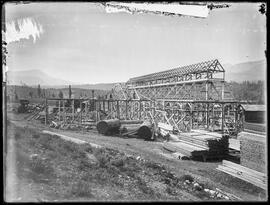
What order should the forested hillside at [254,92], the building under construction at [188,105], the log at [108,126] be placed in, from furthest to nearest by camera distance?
the building under construction at [188,105] → the log at [108,126] → the forested hillside at [254,92]

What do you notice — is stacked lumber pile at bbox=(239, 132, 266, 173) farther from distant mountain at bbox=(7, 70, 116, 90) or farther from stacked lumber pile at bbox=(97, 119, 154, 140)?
stacked lumber pile at bbox=(97, 119, 154, 140)

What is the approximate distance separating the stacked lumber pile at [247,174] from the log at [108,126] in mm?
12201

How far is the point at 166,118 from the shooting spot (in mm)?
21609

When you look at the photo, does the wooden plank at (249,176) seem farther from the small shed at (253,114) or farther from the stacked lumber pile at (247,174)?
the small shed at (253,114)

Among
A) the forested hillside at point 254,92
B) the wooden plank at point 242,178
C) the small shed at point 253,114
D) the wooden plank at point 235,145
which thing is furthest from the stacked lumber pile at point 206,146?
the small shed at point 253,114

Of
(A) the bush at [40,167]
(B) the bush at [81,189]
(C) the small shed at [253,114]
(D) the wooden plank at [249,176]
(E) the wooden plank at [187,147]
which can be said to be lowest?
(D) the wooden plank at [249,176]

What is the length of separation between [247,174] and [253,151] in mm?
992

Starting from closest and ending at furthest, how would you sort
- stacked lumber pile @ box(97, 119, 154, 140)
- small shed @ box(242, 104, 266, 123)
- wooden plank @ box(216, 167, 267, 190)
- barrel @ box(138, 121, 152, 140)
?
wooden plank @ box(216, 167, 267, 190)
small shed @ box(242, 104, 266, 123)
barrel @ box(138, 121, 152, 140)
stacked lumber pile @ box(97, 119, 154, 140)

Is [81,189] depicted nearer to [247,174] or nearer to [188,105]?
[247,174]

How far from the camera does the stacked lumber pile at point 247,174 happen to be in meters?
8.09

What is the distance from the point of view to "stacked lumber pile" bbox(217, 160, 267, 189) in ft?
26.6

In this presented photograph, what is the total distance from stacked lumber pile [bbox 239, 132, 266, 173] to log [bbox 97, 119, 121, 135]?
13165 millimetres

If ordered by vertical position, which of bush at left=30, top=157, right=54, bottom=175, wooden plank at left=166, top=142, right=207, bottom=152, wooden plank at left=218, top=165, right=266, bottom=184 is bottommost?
wooden plank at left=218, top=165, right=266, bottom=184

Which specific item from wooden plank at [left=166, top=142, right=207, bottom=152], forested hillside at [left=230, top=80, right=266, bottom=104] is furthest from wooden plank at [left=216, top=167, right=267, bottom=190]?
forested hillside at [left=230, top=80, right=266, bottom=104]
